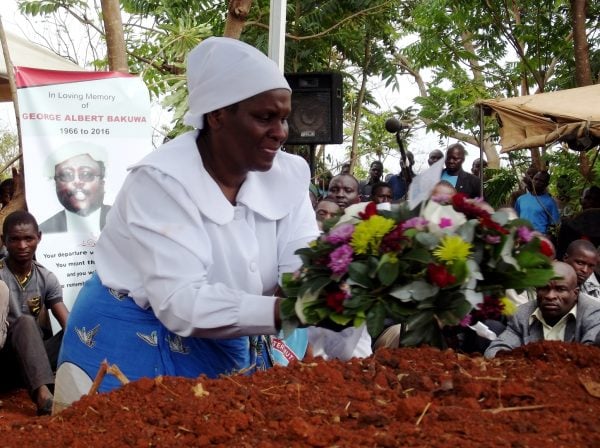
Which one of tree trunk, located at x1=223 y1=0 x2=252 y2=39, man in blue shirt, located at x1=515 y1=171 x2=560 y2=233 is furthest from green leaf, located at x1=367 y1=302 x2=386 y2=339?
man in blue shirt, located at x1=515 y1=171 x2=560 y2=233

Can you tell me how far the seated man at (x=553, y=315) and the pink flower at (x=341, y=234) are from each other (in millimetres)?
2825

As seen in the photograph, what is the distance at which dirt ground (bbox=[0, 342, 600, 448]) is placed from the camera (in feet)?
5.61

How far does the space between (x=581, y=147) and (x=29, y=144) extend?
6.59 metres

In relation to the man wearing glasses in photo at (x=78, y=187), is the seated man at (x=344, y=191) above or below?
below

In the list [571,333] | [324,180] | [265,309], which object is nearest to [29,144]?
[571,333]

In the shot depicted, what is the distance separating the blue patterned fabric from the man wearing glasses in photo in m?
4.21

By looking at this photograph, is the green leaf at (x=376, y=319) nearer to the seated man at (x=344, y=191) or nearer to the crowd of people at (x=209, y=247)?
the crowd of people at (x=209, y=247)

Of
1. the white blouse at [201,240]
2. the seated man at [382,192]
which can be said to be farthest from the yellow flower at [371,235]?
the seated man at [382,192]

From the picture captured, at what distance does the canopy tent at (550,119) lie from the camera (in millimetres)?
10250

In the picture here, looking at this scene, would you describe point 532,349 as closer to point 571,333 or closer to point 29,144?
point 571,333

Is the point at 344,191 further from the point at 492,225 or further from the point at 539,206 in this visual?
the point at 492,225

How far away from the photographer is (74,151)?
23.4 feet

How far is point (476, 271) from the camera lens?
91.8 inches

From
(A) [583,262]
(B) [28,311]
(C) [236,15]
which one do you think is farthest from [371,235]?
(C) [236,15]
